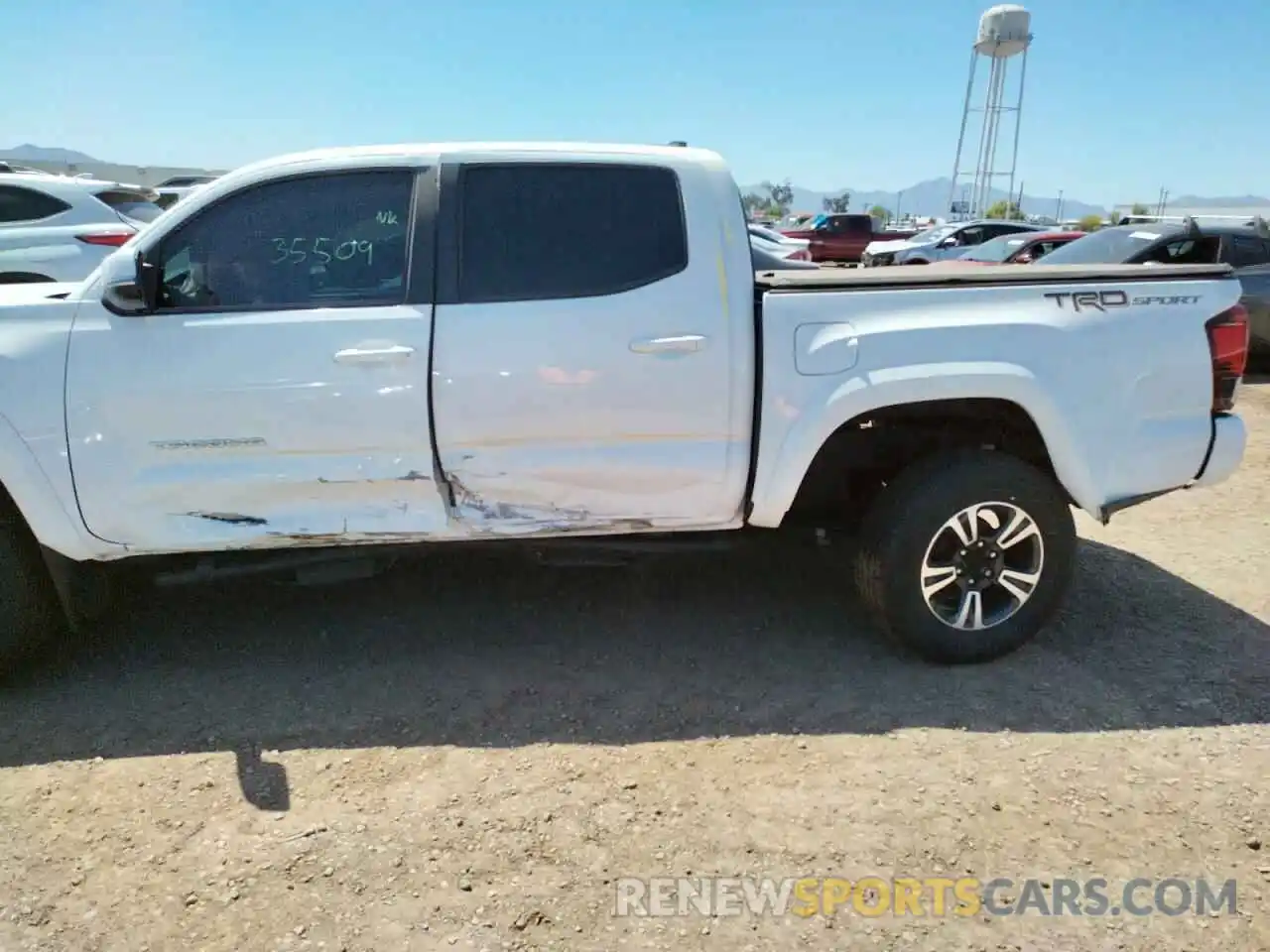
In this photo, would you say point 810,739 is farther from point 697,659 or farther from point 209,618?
point 209,618

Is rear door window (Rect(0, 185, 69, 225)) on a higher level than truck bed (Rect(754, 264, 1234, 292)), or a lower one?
higher

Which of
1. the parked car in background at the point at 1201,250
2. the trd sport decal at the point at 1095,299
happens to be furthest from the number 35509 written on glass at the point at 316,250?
the parked car in background at the point at 1201,250

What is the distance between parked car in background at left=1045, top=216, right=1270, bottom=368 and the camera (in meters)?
8.57

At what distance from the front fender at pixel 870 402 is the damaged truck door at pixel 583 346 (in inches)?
4.3

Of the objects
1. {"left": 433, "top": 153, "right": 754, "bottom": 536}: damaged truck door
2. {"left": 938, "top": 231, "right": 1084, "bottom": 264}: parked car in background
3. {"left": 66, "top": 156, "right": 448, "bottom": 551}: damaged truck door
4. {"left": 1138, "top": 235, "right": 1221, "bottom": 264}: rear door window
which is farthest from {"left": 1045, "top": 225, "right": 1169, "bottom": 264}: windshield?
{"left": 66, "top": 156, "right": 448, "bottom": 551}: damaged truck door

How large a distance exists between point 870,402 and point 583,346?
1.01 metres

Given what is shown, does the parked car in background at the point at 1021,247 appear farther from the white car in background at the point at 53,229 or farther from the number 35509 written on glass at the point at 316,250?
the number 35509 written on glass at the point at 316,250

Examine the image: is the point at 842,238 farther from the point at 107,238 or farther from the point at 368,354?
the point at 368,354

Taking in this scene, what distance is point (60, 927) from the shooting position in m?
2.25

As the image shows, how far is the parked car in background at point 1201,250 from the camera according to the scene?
8570mm

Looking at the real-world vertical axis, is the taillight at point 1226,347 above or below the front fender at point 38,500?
above

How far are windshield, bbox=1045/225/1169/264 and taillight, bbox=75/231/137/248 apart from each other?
8.94 meters

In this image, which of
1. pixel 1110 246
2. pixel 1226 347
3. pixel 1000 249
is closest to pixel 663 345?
pixel 1226 347

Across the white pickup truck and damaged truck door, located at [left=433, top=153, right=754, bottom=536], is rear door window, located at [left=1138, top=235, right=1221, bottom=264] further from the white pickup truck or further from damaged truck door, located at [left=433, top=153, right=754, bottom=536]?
damaged truck door, located at [left=433, top=153, right=754, bottom=536]
